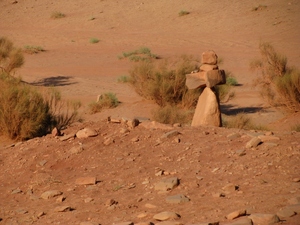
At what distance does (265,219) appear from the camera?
5.94m

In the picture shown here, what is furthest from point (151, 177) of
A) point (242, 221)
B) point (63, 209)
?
point (242, 221)

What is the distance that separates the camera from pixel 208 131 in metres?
10.0

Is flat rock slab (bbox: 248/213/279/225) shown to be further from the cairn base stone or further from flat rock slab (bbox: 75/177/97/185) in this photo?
the cairn base stone

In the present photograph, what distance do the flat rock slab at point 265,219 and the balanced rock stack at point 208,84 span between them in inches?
210

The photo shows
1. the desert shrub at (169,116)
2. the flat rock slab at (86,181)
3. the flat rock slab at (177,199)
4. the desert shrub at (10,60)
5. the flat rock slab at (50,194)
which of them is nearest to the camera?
the flat rock slab at (177,199)

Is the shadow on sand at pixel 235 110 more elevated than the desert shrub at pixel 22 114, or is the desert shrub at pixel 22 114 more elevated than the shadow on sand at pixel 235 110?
the desert shrub at pixel 22 114

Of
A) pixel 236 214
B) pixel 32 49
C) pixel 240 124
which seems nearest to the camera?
pixel 236 214

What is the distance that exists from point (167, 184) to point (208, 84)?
3.64 metres

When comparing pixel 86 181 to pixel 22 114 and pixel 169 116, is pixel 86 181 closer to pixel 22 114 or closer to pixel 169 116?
pixel 22 114

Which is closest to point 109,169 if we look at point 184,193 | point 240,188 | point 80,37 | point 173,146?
point 173,146

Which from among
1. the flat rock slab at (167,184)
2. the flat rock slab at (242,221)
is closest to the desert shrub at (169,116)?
the flat rock slab at (167,184)

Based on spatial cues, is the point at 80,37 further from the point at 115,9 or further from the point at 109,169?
the point at 109,169

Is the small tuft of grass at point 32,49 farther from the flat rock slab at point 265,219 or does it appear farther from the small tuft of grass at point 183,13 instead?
the flat rock slab at point 265,219

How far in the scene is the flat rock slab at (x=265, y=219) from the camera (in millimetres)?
5898
